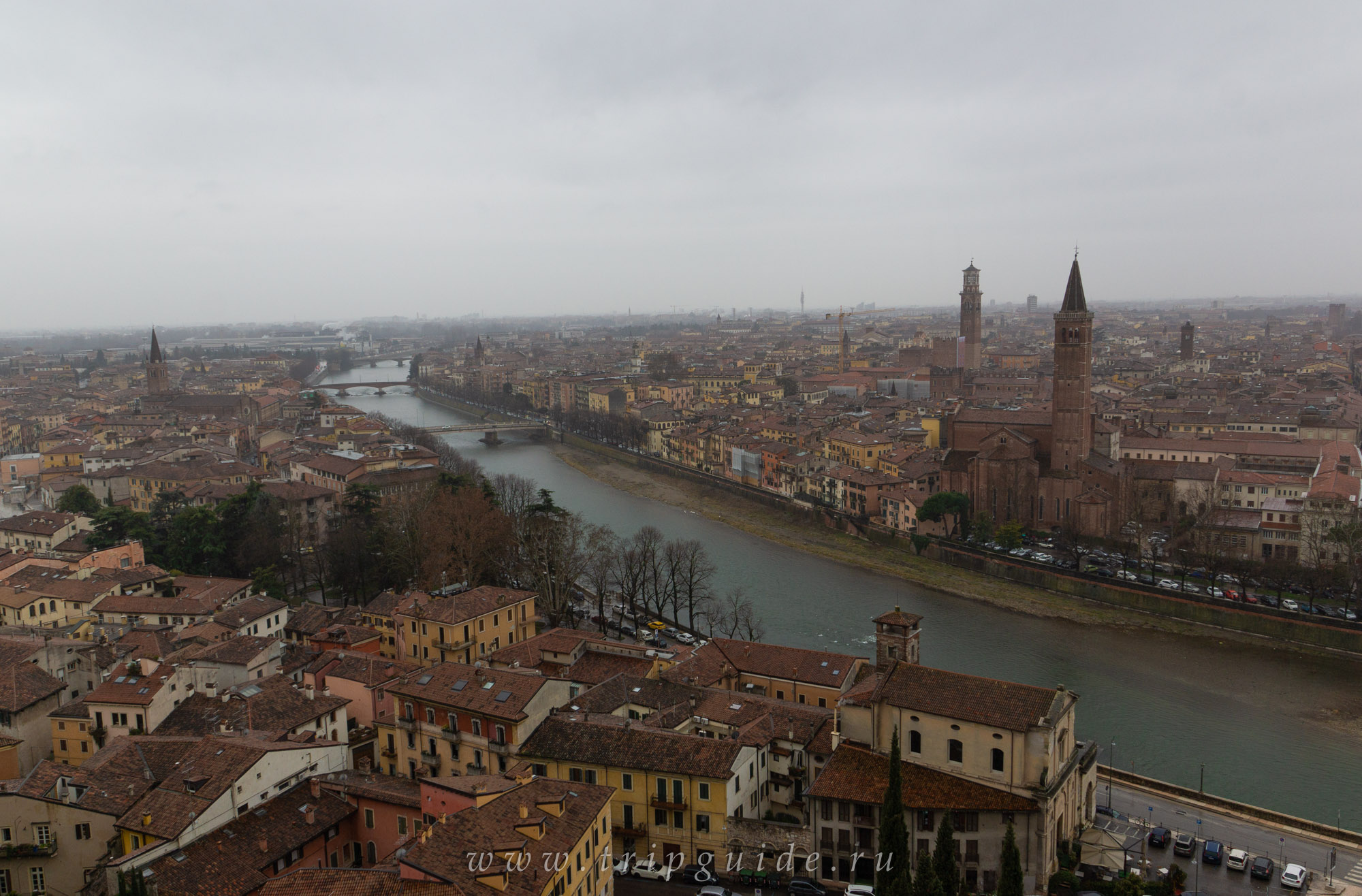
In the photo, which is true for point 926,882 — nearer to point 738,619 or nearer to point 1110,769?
point 1110,769

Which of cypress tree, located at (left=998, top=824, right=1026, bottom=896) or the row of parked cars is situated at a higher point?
cypress tree, located at (left=998, top=824, right=1026, bottom=896)

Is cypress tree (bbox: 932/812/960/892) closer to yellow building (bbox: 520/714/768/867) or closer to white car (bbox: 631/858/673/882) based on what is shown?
yellow building (bbox: 520/714/768/867)

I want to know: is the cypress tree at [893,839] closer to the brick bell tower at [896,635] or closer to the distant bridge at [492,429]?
the brick bell tower at [896,635]

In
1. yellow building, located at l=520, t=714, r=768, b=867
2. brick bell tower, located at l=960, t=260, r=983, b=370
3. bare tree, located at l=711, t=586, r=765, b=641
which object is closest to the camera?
yellow building, located at l=520, t=714, r=768, b=867

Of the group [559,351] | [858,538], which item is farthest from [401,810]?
[559,351]

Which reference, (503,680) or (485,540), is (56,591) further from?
(503,680)

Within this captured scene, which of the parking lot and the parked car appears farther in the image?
the parking lot

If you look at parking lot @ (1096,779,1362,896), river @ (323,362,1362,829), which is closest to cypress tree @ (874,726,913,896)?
parking lot @ (1096,779,1362,896)
